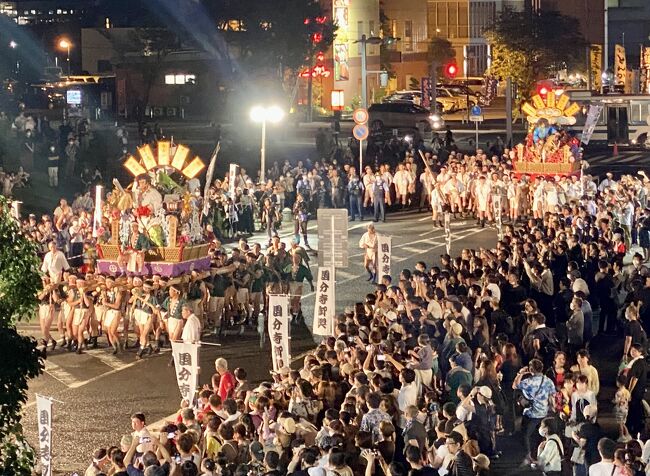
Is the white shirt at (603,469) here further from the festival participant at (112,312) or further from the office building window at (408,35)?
the office building window at (408,35)

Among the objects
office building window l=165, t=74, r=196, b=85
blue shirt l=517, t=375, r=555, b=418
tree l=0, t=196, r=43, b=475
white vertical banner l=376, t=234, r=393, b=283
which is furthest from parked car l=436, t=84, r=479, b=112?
tree l=0, t=196, r=43, b=475

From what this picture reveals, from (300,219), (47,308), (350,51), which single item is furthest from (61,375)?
(350,51)

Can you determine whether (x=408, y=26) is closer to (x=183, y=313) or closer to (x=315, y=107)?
(x=315, y=107)

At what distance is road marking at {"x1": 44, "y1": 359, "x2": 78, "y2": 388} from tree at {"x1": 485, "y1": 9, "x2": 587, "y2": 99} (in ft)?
165

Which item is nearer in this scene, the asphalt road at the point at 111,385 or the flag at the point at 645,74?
the asphalt road at the point at 111,385

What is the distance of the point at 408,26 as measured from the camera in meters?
89.3

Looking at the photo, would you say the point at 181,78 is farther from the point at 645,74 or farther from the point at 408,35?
the point at 408,35

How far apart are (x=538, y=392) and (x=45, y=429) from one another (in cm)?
542

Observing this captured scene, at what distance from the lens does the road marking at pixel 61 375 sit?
21109 millimetres

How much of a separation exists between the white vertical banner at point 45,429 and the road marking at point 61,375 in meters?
5.98

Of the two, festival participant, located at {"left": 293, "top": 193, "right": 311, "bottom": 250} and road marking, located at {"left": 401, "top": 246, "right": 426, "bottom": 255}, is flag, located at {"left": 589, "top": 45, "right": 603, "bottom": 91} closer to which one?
road marking, located at {"left": 401, "top": 246, "right": 426, "bottom": 255}

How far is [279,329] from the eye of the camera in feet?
62.8

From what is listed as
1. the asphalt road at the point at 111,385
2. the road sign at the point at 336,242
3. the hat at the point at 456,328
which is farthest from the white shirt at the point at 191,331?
the hat at the point at 456,328

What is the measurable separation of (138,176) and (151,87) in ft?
144
